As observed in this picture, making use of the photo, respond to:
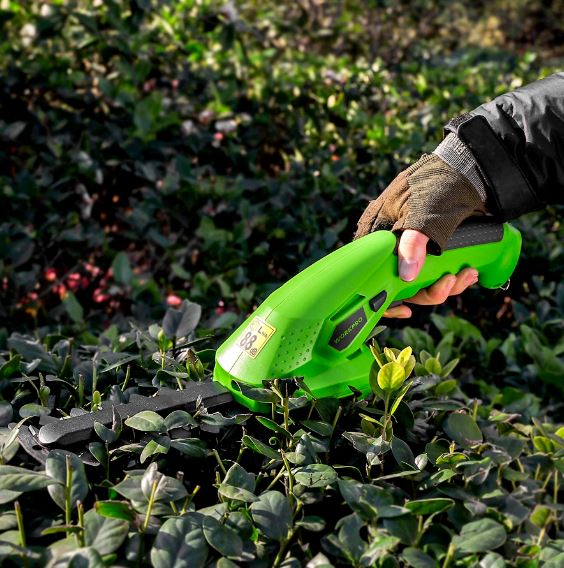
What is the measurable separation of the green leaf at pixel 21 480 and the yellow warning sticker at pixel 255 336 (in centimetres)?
57

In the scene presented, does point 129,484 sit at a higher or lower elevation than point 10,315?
higher

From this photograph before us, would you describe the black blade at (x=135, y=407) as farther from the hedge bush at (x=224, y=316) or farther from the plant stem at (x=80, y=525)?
the plant stem at (x=80, y=525)

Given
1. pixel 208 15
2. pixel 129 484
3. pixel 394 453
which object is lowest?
pixel 394 453

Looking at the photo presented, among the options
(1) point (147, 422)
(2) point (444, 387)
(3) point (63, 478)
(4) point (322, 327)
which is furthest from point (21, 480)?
(2) point (444, 387)

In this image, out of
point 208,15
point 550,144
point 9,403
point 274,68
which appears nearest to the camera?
point 9,403

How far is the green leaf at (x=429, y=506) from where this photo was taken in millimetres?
1319

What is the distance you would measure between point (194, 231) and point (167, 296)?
1.00 ft

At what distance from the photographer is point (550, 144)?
6.63 feet

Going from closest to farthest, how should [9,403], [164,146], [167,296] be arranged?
1. [9,403]
2. [167,296]
3. [164,146]

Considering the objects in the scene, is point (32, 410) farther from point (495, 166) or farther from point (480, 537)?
point (495, 166)

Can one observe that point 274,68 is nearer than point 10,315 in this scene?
No

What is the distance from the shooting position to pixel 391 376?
1.55m

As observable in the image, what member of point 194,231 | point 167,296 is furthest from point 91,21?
point 167,296

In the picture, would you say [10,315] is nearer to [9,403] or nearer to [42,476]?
[9,403]
